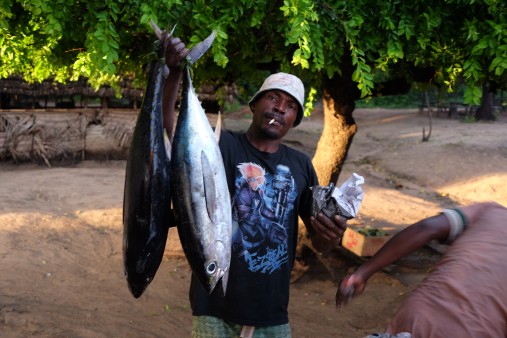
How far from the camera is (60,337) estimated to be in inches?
198

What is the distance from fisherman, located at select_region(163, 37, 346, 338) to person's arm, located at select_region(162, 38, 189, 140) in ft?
1.25

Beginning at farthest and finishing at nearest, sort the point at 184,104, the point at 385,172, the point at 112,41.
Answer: the point at 385,172 < the point at 112,41 < the point at 184,104

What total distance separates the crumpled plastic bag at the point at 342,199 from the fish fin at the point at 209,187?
1.71 feet

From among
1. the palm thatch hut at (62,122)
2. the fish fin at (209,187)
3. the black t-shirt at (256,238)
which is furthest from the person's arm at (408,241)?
the palm thatch hut at (62,122)

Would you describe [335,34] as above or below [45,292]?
above

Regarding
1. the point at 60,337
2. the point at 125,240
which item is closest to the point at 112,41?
the point at 125,240

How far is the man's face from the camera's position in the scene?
2.61m

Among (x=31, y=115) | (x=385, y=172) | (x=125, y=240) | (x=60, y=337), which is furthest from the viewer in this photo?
(x=385, y=172)

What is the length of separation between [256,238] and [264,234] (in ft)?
0.14

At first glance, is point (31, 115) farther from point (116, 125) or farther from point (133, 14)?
point (133, 14)

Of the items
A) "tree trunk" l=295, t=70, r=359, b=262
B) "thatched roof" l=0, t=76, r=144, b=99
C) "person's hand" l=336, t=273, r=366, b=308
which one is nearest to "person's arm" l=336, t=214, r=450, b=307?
"person's hand" l=336, t=273, r=366, b=308

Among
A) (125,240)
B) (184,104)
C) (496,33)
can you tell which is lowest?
(125,240)

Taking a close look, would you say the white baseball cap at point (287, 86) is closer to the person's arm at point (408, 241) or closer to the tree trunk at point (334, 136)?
the person's arm at point (408, 241)

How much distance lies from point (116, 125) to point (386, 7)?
11.4 metres
